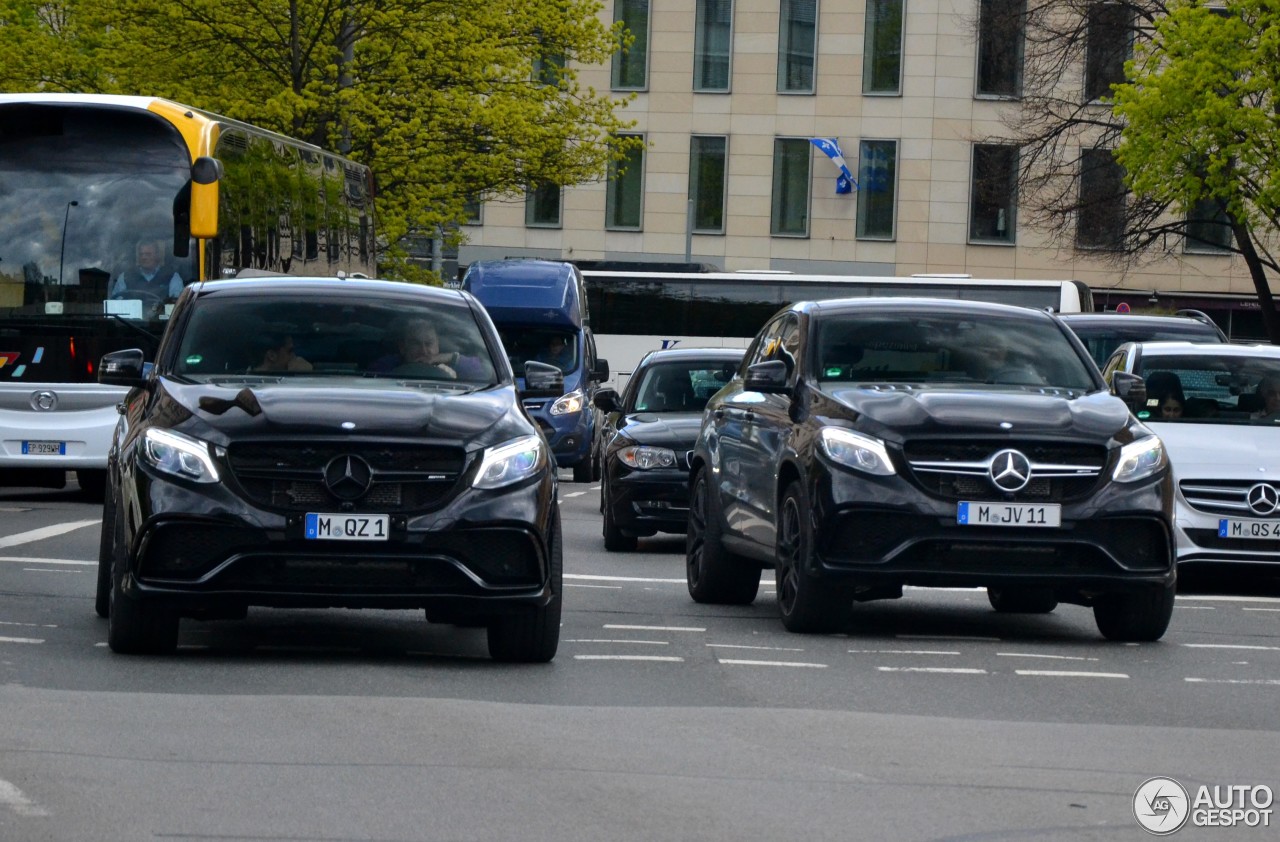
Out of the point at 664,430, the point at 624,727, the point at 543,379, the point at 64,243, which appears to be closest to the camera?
the point at 624,727

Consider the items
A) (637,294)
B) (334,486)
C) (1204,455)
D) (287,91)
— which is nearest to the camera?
(334,486)

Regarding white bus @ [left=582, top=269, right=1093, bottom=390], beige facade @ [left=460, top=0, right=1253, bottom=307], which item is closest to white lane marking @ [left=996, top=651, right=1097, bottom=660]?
white bus @ [left=582, top=269, right=1093, bottom=390]

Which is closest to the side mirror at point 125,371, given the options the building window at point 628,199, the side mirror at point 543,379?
the side mirror at point 543,379

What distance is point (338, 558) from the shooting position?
32.4 ft

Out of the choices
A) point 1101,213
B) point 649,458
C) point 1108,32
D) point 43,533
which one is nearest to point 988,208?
point 1101,213

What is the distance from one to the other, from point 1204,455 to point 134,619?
7829mm

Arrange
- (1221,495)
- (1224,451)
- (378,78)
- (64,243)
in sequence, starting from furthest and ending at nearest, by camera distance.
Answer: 1. (378,78)
2. (64,243)
3. (1224,451)
4. (1221,495)

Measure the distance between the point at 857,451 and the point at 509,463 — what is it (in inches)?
82.3

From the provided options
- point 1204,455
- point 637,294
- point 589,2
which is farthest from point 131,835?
point 637,294

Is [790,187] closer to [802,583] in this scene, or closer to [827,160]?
[827,160]

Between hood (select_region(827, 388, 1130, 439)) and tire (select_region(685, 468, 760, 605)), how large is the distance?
1.93 m

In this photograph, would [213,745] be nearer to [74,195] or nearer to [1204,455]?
[1204,455]

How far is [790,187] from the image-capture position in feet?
222

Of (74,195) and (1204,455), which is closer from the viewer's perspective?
(1204,455)
